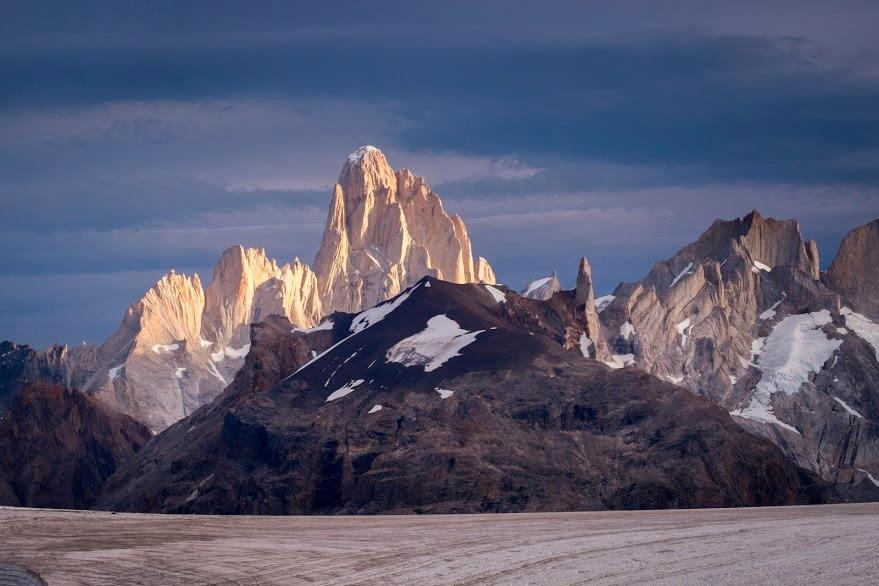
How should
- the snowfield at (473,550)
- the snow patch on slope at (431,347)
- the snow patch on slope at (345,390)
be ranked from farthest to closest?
the snow patch on slope at (431,347), the snow patch on slope at (345,390), the snowfield at (473,550)

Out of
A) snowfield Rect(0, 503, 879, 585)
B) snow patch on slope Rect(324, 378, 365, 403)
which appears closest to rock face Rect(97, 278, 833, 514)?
snow patch on slope Rect(324, 378, 365, 403)

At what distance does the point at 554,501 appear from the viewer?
495 ft

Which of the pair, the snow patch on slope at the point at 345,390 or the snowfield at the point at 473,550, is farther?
the snow patch on slope at the point at 345,390

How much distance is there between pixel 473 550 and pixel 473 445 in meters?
104

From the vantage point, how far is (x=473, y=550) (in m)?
58.4

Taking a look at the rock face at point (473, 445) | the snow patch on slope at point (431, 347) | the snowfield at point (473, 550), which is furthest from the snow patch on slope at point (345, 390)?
the snowfield at point (473, 550)

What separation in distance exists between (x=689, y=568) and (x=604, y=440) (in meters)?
117

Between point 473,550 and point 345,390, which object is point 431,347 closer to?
point 345,390

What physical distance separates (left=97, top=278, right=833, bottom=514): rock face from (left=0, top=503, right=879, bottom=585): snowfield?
7979cm

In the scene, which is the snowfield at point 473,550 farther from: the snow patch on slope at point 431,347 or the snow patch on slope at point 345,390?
the snow patch on slope at point 431,347

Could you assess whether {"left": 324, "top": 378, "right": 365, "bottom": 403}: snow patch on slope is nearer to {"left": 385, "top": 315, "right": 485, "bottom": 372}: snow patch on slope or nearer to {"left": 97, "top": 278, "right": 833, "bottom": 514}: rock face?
{"left": 97, "top": 278, "right": 833, "bottom": 514}: rock face

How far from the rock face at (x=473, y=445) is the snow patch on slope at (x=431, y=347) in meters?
0.30

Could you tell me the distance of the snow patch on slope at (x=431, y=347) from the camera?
189750 millimetres

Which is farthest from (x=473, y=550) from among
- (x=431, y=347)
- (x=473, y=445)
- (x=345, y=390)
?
(x=431, y=347)
